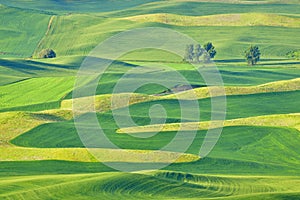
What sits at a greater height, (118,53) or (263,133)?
(118,53)

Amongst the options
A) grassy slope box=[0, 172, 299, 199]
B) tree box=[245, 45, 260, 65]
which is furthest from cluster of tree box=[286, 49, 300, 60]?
grassy slope box=[0, 172, 299, 199]

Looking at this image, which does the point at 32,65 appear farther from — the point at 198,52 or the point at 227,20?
the point at 227,20

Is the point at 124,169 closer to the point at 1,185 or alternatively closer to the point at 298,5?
the point at 1,185

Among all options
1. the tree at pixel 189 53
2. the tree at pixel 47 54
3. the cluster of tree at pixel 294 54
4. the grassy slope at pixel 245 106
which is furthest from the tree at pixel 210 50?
the grassy slope at pixel 245 106

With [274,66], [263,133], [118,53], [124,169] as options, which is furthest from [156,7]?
[124,169]

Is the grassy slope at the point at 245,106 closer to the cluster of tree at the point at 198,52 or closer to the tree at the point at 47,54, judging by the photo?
the cluster of tree at the point at 198,52
